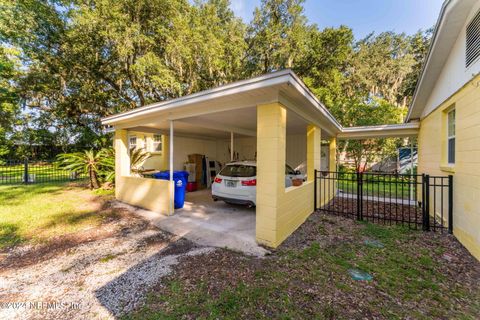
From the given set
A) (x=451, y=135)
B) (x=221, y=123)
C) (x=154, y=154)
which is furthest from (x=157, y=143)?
(x=451, y=135)

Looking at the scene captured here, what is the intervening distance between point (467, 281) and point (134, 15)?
44.8 feet

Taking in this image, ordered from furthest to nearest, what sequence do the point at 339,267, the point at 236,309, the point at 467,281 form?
the point at 339,267 → the point at 467,281 → the point at 236,309

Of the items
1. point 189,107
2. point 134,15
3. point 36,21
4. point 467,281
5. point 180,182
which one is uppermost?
point 134,15

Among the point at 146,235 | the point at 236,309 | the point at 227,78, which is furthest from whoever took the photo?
the point at 227,78

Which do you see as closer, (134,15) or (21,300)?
(21,300)

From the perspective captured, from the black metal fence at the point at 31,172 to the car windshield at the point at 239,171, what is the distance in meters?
8.26

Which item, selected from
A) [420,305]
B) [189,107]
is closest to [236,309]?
[420,305]

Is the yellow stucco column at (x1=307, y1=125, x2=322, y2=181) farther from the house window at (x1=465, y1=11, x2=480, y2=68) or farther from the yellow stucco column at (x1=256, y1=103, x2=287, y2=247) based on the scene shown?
the house window at (x1=465, y1=11, x2=480, y2=68)

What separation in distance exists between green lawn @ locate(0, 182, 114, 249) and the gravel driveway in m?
0.71

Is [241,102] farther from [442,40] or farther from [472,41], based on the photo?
[442,40]

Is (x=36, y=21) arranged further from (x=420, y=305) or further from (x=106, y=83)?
(x=420, y=305)

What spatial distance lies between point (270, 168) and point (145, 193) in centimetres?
431

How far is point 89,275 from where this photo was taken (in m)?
2.87

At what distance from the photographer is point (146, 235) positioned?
4.30 metres
